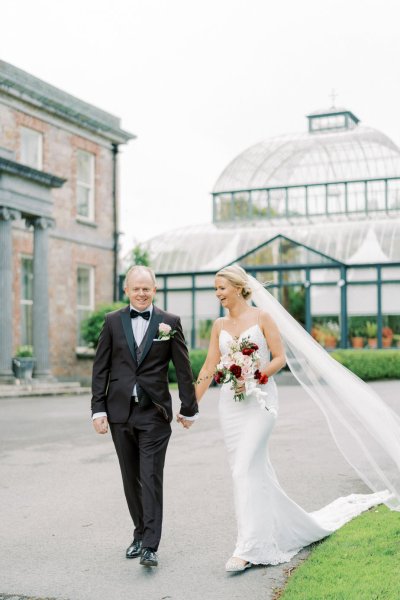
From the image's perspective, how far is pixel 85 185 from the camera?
87.7ft

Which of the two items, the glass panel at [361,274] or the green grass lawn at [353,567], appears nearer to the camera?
the green grass lawn at [353,567]

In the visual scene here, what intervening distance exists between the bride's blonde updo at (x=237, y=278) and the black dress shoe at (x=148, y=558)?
1753mm

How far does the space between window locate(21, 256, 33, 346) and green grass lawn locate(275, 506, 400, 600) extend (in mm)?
18171

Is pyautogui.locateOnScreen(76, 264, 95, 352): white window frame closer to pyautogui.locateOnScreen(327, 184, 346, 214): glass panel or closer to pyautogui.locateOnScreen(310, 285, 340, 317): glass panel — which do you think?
pyautogui.locateOnScreen(310, 285, 340, 317): glass panel

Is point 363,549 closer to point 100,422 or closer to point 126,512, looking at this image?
point 100,422

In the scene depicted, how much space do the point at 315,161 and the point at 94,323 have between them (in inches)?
667

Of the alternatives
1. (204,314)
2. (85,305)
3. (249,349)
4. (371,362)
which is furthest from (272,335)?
(204,314)

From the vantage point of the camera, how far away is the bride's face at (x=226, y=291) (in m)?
5.72

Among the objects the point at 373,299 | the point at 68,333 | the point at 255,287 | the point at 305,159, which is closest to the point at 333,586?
the point at 255,287

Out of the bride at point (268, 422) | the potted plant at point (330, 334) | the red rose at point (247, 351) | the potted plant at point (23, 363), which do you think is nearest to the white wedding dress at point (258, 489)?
the bride at point (268, 422)

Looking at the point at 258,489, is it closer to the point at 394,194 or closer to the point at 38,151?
the point at 38,151

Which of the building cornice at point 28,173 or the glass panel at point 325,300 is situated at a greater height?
the building cornice at point 28,173

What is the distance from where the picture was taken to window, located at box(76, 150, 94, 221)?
26.7 m

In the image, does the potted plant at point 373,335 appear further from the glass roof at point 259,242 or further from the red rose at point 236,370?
the red rose at point 236,370
